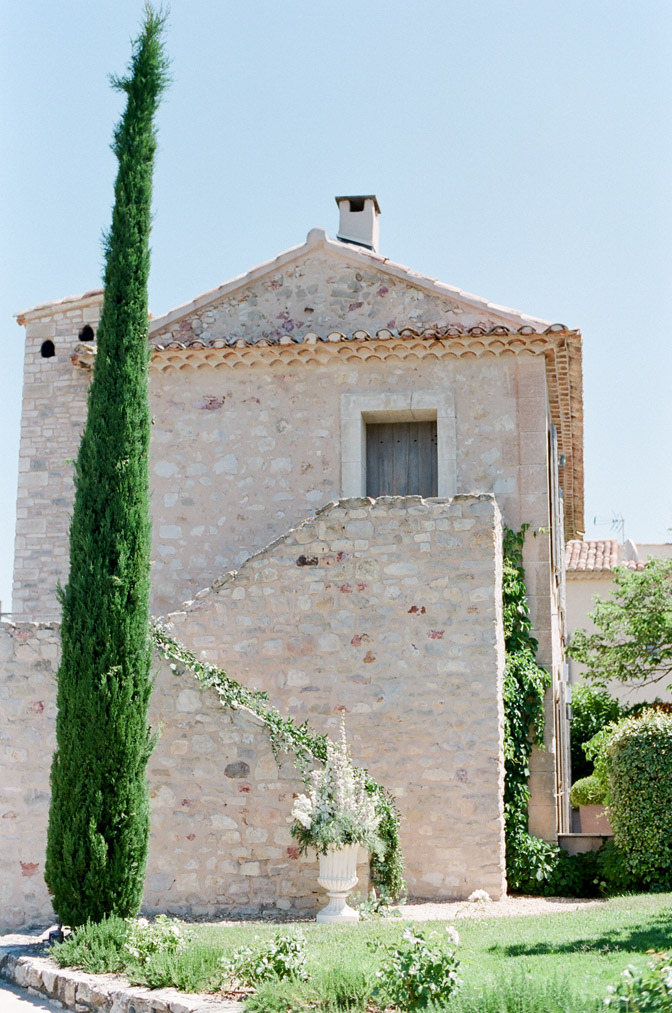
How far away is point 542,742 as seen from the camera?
13.0 meters

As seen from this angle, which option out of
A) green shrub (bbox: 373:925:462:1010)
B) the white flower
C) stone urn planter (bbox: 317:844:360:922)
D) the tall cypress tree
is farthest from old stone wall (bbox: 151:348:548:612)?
green shrub (bbox: 373:925:462:1010)

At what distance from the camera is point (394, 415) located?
48.6 feet

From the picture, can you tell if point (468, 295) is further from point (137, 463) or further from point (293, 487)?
point (137, 463)

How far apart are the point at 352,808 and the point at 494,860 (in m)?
2.27

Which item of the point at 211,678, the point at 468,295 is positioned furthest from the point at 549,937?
the point at 468,295

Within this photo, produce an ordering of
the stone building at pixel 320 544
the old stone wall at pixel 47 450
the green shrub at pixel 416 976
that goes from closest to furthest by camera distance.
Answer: the green shrub at pixel 416 976 → the stone building at pixel 320 544 → the old stone wall at pixel 47 450

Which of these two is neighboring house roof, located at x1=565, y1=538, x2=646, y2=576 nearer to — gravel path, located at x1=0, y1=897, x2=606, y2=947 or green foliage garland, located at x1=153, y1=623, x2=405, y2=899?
gravel path, located at x1=0, y1=897, x2=606, y2=947

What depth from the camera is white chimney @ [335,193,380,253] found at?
17203 millimetres

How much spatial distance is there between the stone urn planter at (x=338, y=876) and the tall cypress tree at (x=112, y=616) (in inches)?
Result: 65.3

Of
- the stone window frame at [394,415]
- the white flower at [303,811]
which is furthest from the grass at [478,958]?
the stone window frame at [394,415]

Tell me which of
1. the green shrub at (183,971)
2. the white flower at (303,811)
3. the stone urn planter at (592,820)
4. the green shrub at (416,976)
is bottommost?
the stone urn planter at (592,820)

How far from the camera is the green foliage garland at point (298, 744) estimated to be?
10477 millimetres

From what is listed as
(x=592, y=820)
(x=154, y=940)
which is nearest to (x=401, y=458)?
(x=154, y=940)

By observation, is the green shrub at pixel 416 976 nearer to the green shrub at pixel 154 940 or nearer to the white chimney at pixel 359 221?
the green shrub at pixel 154 940
